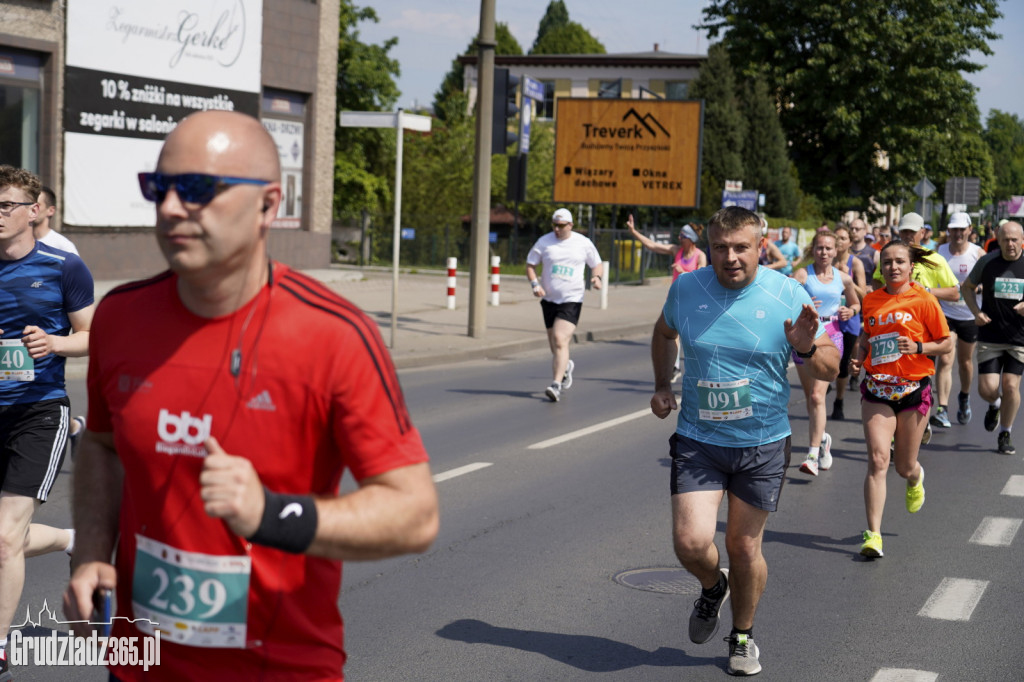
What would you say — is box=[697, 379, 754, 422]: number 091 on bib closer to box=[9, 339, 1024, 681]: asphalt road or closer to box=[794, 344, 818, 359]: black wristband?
box=[794, 344, 818, 359]: black wristband

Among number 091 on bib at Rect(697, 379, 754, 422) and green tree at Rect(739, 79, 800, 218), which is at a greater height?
green tree at Rect(739, 79, 800, 218)

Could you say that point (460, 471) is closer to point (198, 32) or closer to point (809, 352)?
point (809, 352)

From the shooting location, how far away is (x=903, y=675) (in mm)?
5234

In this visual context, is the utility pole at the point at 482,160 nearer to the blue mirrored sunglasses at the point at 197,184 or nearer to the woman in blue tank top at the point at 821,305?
the woman in blue tank top at the point at 821,305

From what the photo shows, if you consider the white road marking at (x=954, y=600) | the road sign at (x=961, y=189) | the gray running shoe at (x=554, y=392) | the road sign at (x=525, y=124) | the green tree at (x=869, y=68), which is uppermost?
the green tree at (x=869, y=68)

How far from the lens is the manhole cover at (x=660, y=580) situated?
257 inches

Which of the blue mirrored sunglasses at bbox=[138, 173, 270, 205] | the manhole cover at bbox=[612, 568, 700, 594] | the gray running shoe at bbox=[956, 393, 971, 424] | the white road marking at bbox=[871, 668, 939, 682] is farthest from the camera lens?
the gray running shoe at bbox=[956, 393, 971, 424]

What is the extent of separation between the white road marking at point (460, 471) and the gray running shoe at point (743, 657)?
13.1 feet

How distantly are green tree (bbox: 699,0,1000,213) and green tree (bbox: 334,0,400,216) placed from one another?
19.1 m

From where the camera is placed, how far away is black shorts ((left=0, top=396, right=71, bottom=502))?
495 cm

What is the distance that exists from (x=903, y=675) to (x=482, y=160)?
14121 mm

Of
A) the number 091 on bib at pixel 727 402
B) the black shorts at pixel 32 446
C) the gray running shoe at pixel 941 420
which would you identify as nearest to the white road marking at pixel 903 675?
the number 091 on bib at pixel 727 402

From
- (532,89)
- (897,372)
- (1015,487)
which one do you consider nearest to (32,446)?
(897,372)

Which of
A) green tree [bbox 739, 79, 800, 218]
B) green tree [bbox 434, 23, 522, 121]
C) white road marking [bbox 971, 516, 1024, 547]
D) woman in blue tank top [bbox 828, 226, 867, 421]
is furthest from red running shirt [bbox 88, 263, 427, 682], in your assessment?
green tree [bbox 434, 23, 522, 121]
